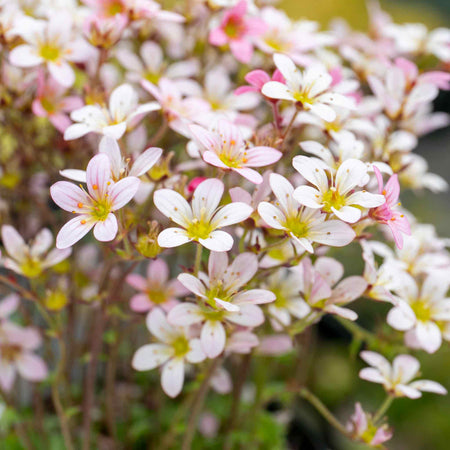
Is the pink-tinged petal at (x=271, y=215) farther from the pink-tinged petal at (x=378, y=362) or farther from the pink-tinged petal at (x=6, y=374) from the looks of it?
the pink-tinged petal at (x=6, y=374)

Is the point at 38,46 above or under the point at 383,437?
above

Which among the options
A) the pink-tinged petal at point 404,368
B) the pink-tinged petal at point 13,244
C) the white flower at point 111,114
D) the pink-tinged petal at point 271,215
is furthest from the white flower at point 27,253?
the pink-tinged petal at point 404,368

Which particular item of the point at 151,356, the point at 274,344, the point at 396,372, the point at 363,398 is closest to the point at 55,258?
the point at 151,356

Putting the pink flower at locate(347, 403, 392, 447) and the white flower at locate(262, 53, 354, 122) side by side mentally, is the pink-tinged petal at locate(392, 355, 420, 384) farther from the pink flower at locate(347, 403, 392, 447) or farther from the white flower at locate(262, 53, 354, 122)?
the white flower at locate(262, 53, 354, 122)

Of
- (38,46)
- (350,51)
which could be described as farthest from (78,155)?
(350,51)

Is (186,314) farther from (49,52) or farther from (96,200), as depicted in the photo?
(49,52)

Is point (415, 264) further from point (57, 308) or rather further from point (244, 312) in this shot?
point (57, 308)
